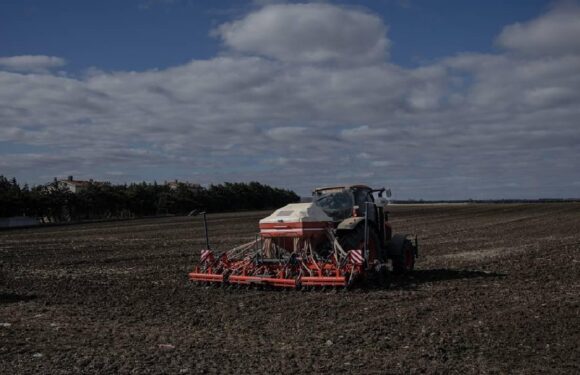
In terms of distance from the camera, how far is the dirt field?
7.12m

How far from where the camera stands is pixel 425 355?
7324mm

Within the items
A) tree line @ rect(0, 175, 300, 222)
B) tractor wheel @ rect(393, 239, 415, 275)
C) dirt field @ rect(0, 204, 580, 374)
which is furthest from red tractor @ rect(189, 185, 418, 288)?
tree line @ rect(0, 175, 300, 222)

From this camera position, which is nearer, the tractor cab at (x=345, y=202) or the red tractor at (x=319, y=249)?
the red tractor at (x=319, y=249)

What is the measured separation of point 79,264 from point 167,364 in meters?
13.4

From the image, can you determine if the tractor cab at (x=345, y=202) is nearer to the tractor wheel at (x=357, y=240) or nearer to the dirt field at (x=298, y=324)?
the tractor wheel at (x=357, y=240)

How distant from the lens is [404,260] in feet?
49.4

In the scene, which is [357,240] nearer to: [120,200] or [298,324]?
[298,324]

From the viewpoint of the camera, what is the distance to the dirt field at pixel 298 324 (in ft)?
23.4

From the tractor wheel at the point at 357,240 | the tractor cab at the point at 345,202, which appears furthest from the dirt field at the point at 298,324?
the tractor cab at the point at 345,202

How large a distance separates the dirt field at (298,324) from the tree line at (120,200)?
56948mm

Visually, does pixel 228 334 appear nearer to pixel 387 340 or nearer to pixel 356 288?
pixel 387 340

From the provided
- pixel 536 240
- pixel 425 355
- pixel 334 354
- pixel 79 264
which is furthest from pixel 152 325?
pixel 536 240

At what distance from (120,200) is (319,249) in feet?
239

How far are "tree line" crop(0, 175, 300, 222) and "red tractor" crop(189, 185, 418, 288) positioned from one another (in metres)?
56.5
